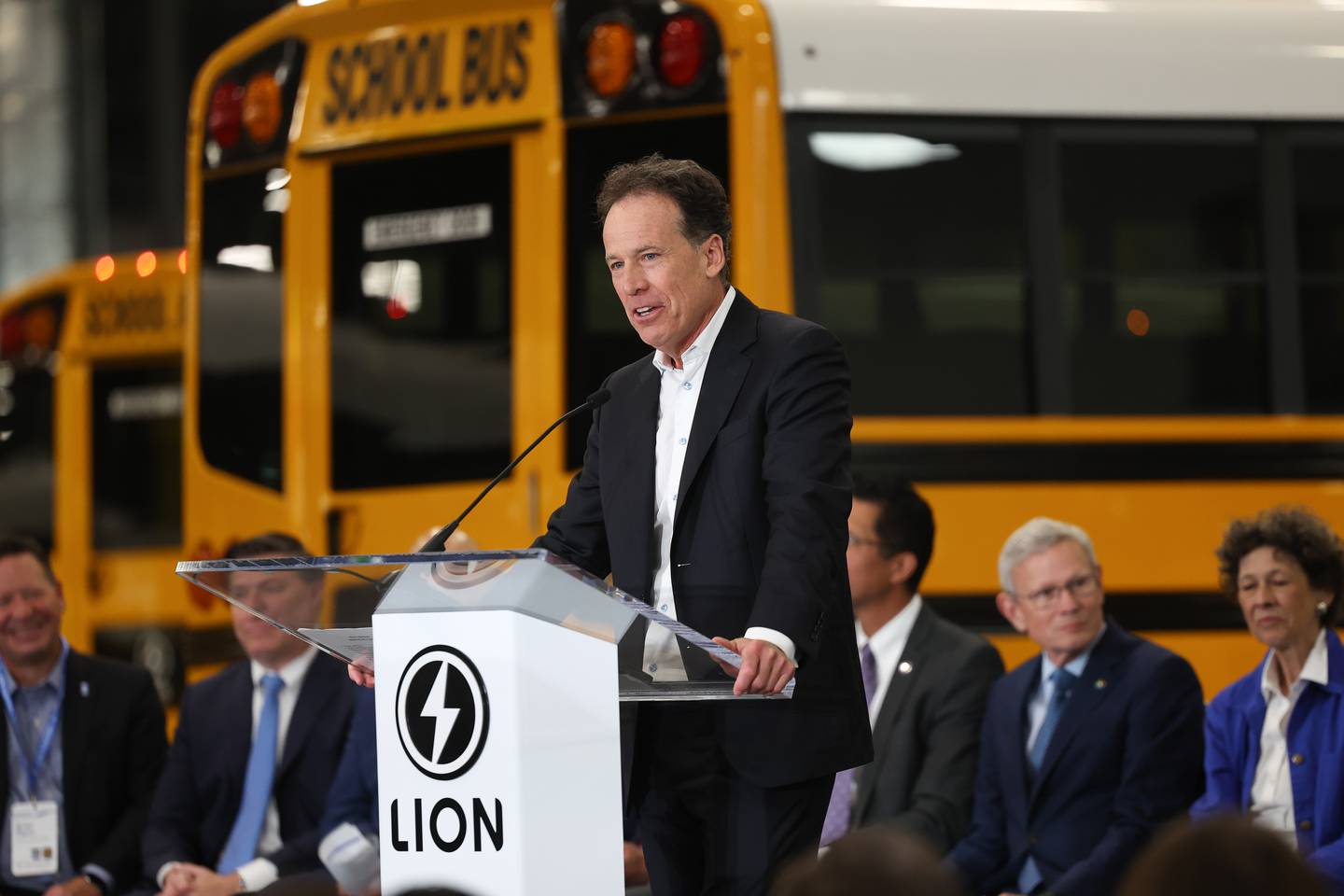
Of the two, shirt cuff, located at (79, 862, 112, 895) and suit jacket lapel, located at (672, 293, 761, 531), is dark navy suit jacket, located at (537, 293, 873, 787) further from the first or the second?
shirt cuff, located at (79, 862, 112, 895)

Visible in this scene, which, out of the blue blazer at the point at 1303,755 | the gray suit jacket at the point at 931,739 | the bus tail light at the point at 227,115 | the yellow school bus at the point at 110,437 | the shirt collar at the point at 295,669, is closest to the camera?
the blue blazer at the point at 1303,755

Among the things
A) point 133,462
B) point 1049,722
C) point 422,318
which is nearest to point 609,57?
point 422,318

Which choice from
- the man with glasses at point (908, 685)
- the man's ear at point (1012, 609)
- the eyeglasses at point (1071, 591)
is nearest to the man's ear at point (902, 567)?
the man with glasses at point (908, 685)

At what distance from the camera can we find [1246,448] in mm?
4949

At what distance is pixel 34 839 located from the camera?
4.66m

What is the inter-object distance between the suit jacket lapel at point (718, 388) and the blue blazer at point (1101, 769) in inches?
62.5

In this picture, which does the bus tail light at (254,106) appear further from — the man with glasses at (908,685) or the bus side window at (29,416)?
the bus side window at (29,416)

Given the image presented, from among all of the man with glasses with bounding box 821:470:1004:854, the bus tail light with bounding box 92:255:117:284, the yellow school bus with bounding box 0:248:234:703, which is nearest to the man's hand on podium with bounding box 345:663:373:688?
the man with glasses with bounding box 821:470:1004:854

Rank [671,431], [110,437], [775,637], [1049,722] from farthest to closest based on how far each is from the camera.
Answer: [110,437], [1049,722], [671,431], [775,637]

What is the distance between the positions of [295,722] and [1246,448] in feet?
8.30

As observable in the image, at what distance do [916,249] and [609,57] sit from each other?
95 centimetres

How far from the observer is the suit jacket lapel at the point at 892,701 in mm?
4172

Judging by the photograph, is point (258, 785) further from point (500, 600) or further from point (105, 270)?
point (105, 270)

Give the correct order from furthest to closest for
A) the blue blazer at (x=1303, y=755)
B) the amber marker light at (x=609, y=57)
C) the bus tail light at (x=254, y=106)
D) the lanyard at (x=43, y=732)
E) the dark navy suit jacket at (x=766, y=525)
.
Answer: the bus tail light at (x=254, y=106) < the amber marker light at (x=609, y=57) < the lanyard at (x=43, y=732) < the blue blazer at (x=1303, y=755) < the dark navy suit jacket at (x=766, y=525)
